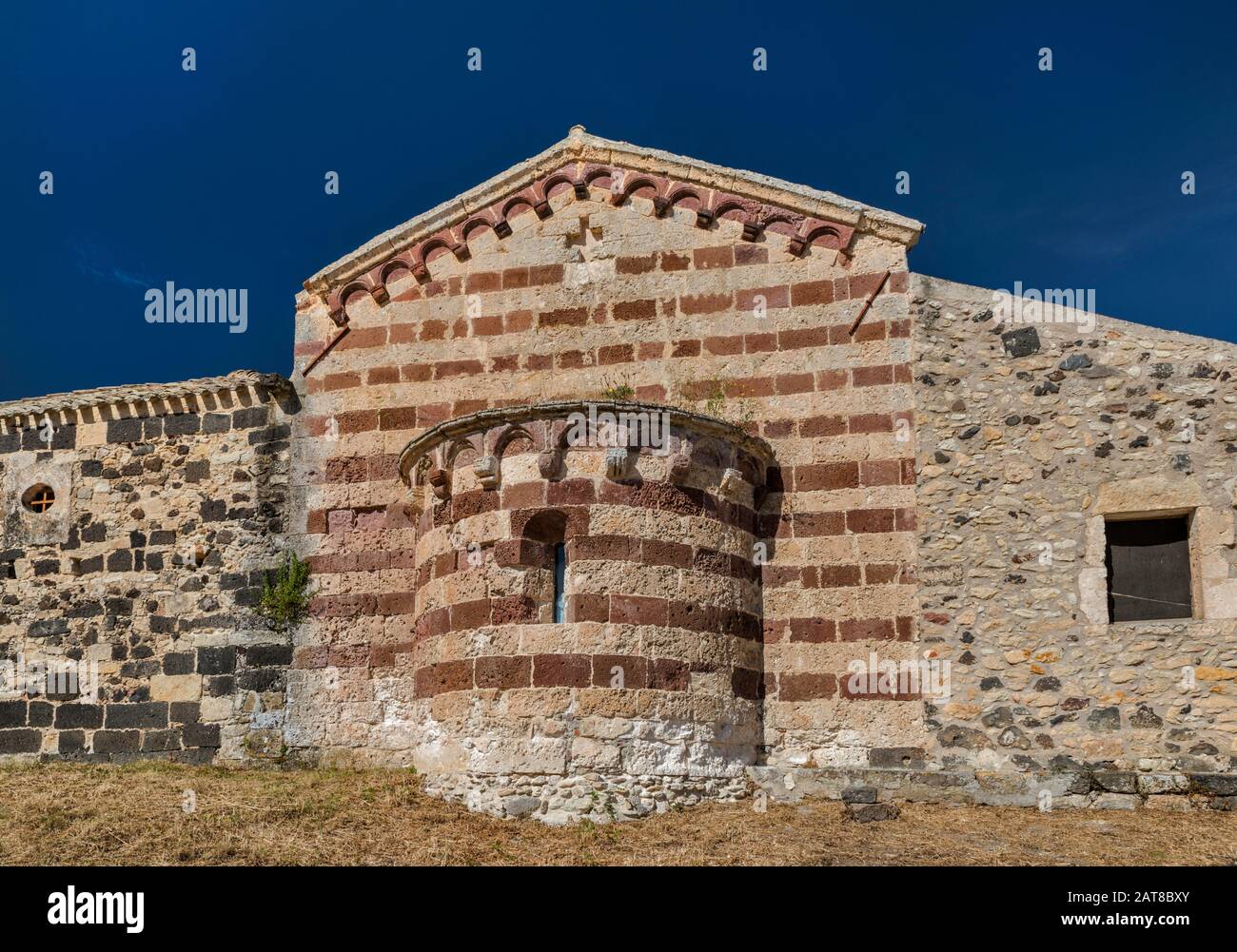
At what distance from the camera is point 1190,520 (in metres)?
10.5

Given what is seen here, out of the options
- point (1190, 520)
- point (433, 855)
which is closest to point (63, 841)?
point (433, 855)

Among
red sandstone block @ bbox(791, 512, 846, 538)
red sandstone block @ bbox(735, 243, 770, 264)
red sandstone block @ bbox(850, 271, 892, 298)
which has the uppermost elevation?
red sandstone block @ bbox(735, 243, 770, 264)

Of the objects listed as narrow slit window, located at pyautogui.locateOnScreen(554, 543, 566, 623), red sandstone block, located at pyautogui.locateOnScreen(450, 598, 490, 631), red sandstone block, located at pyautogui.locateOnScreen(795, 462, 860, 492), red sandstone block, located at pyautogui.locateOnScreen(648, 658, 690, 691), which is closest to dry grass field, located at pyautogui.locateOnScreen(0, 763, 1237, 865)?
red sandstone block, located at pyautogui.locateOnScreen(648, 658, 690, 691)

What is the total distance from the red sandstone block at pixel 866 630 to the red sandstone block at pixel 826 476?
4.00 ft

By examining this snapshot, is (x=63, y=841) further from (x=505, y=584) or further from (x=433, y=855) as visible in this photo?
(x=505, y=584)

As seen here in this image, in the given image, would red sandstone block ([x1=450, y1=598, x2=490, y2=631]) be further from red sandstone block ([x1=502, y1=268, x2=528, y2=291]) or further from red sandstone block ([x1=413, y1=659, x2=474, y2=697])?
red sandstone block ([x1=502, y1=268, x2=528, y2=291])

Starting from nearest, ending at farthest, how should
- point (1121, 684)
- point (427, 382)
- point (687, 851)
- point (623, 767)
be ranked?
point (687, 851) → point (623, 767) → point (1121, 684) → point (427, 382)

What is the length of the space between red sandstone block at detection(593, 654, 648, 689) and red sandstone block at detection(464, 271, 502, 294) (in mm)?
4525

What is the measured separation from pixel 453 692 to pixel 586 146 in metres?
5.72

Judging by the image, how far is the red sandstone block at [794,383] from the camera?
1161 centimetres

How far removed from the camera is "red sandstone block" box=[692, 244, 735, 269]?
12.1 meters

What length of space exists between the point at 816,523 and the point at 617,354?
2585 mm

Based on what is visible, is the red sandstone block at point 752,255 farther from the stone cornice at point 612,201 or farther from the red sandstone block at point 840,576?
the red sandstone block at point 840,576

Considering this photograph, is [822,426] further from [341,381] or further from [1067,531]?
[341,381]
